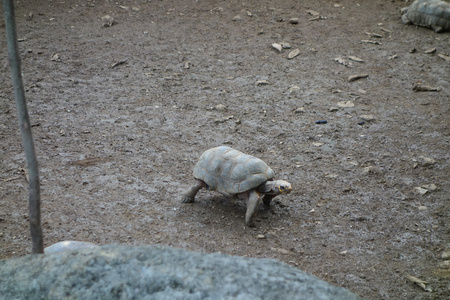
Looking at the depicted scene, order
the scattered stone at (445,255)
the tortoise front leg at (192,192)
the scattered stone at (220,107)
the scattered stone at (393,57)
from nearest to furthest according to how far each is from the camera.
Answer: the scattered stone at (445,255)
the tortoise front leg at (192,192)
the scattered stone at (220,107)
the scattered stone at (393,57)

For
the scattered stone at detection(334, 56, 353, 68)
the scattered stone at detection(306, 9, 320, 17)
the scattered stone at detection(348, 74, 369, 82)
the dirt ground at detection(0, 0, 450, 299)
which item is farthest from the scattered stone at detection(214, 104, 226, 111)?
the scattered stone at detection(306, 9, 320, 17)

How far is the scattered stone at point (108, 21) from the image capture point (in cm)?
806

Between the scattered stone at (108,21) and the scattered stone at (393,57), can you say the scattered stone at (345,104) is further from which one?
the scattered stone at (108,21)

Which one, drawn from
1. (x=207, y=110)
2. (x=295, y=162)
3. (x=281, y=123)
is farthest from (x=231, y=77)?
(x=295, y=162)

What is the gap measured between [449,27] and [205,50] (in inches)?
162

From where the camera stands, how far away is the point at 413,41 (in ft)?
24.4

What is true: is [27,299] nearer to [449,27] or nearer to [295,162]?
[295,162]

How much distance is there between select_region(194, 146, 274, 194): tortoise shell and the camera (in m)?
3.64

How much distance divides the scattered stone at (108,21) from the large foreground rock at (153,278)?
6945 millimetres

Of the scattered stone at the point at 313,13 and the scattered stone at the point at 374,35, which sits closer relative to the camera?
the scattered stone at the point at 374,35

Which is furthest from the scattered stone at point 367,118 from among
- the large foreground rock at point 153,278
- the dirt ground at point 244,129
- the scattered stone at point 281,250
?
the large foreground rock at point 153,278

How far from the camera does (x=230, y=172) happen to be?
3686mm

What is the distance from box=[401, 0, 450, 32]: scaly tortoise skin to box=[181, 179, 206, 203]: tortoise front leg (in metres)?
5.80

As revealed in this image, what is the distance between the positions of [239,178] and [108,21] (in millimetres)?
5697
